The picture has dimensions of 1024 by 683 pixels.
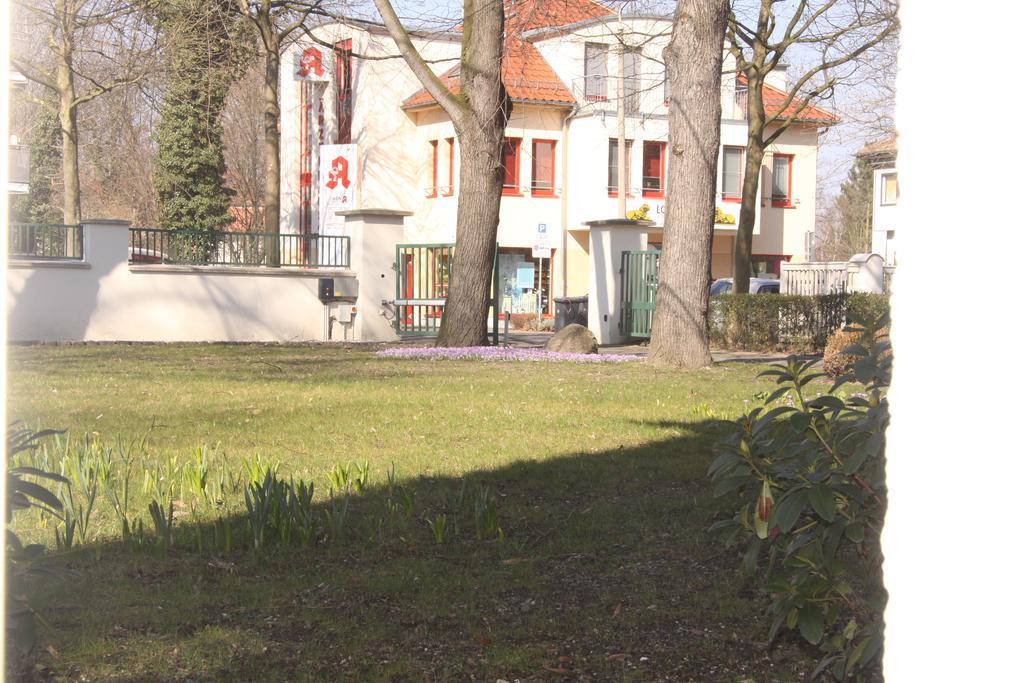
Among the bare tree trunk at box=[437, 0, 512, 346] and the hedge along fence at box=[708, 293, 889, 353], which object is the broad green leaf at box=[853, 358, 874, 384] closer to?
the bare tree trunk at box=[437, 0, 512, 346]

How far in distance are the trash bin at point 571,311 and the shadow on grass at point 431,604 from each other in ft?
60.1

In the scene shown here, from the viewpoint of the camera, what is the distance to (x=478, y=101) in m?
18.0

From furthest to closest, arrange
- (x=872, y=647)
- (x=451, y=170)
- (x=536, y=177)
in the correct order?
(x=536, y=177) → (x=451, y=170) → (x=872, y=647)

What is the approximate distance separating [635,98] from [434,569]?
39.4 metres

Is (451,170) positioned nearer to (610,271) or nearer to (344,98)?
(344,98)

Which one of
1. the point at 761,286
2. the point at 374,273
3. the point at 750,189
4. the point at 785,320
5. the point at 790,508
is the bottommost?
the point at 785,320

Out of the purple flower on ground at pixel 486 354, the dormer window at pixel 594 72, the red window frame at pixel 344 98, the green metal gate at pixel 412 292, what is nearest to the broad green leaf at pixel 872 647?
the purple flower on ground at pixel 486 354

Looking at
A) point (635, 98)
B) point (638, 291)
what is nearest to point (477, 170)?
point (638, 291)

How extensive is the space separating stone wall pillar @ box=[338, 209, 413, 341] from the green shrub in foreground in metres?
19.8

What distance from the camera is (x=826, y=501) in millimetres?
3002

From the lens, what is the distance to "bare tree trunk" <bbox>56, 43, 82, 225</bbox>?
25781 mm

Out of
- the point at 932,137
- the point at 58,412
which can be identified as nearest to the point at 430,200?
the point at 58,412

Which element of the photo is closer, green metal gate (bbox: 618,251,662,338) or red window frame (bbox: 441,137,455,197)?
green metal gate (bbox: 618,251,662,338)

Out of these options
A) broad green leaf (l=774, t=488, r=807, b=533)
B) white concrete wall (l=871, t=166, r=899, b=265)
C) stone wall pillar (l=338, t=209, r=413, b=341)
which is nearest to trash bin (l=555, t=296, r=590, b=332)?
stone wall pillar (l=338, t=209, r=413, b=341)
